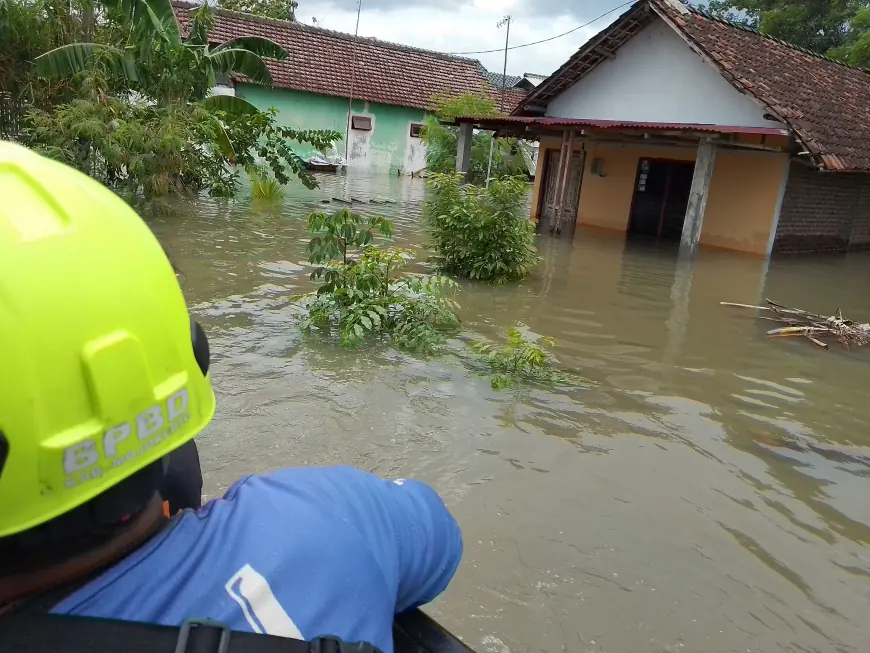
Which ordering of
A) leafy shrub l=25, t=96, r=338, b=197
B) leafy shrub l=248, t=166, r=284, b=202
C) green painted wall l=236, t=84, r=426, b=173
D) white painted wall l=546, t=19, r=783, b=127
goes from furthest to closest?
green painted wall l=236, t=84, r=426, b=173 → leafy shrub l=248, t=166, r=284, b=202 → white painted wall l=546, t=19, r=783, b=127 → leafy shrub l=25, t=96, r=338, b=197

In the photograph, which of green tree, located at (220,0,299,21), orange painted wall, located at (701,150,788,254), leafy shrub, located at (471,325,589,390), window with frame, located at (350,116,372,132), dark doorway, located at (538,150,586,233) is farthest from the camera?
green tree, located at (220,0,299,21)

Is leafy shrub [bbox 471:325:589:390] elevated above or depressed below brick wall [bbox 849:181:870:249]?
below

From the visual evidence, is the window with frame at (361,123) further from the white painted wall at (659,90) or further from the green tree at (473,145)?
the white painted wall at (659,90)

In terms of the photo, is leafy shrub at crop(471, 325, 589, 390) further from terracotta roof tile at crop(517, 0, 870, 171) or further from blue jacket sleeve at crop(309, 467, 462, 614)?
terracotta roof tile at crop(517, 0, 870, 171)

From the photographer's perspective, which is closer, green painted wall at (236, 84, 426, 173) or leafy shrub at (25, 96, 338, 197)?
leafy shrub at (25, 96, 338, 197)

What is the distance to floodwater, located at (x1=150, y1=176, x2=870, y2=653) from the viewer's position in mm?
2891

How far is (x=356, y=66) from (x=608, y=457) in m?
23.4

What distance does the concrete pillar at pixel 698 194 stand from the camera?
11.9 m

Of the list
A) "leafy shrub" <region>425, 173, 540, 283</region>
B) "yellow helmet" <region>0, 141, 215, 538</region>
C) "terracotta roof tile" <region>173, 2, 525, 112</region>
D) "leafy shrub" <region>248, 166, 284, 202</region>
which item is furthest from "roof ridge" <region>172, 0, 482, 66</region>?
"yellow helmet" <region>0, 141, 215, 538</region>

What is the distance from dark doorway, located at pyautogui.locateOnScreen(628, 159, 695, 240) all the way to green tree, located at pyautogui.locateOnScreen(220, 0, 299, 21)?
22760 mm

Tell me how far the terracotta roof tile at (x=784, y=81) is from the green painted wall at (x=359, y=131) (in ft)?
33.8

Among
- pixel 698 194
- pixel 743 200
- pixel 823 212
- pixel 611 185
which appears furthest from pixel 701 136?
pixel 823 212

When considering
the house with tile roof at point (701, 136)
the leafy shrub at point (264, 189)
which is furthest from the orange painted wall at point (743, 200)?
the leafy shrub at point (264, 189)

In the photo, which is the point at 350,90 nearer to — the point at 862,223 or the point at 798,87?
the point at 798,87
